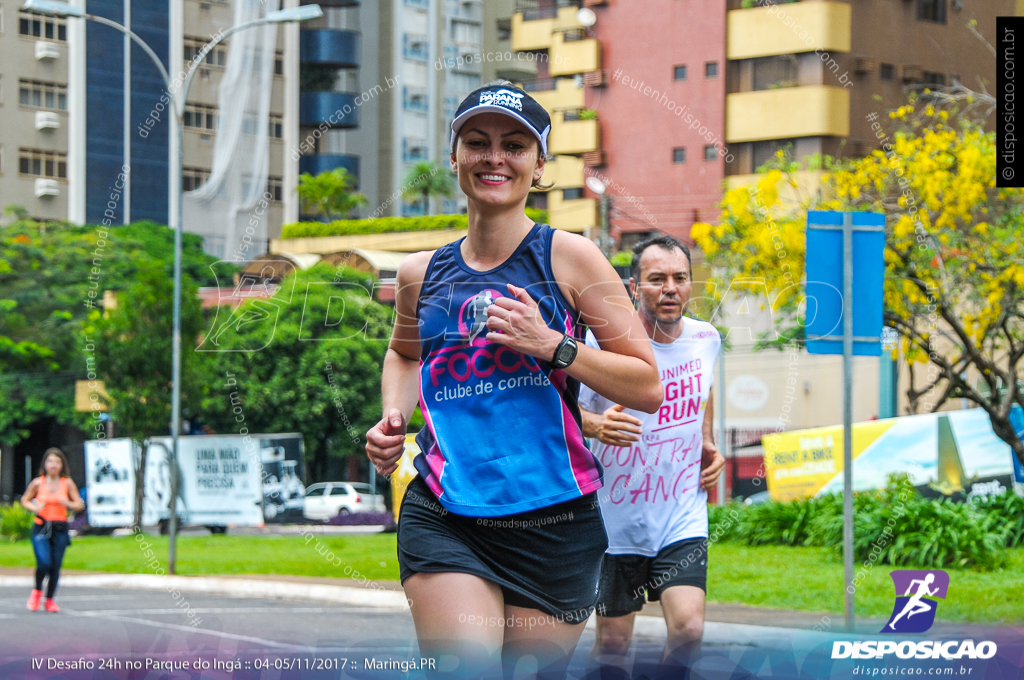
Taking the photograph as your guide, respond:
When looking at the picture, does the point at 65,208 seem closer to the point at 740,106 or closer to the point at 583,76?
the point at 583,76

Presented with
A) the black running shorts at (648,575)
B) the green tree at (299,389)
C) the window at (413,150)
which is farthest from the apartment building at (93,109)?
the black running shorts at (648,575)

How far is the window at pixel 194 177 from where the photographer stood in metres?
38.9

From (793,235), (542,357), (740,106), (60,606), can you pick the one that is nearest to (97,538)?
(60,606)

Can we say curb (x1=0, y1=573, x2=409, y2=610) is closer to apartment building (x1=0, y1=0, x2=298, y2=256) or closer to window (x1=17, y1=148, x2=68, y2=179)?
apartment building (x1=0, y1=0, x2=298, y2=256)

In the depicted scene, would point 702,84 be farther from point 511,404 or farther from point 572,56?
point 511,404

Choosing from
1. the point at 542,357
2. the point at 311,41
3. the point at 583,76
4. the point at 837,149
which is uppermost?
the point at 311,41

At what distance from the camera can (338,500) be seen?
3303 cm

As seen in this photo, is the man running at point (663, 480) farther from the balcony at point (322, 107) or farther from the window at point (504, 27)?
the balcony at point (322, 107)

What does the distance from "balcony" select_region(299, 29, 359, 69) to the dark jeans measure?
33.4 metres

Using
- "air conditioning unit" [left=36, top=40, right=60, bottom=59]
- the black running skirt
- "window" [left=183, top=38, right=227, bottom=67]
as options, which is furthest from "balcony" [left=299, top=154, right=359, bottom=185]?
the black running skirt

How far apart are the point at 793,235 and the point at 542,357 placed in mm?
14825

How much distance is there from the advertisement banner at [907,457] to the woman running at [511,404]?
1436cm

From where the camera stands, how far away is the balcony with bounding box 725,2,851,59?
2662 centimetres

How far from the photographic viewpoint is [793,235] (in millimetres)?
16859
